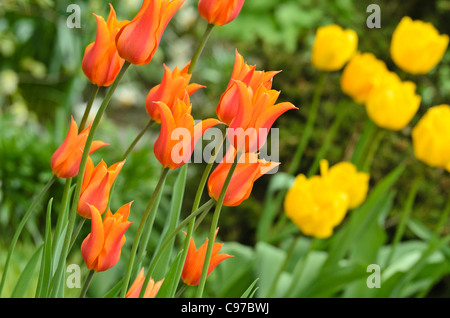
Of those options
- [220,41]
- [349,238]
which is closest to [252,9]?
[220,41]

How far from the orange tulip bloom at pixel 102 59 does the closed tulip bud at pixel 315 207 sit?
0.70 meters

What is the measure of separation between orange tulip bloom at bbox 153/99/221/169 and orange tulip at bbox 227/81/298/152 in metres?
0.03

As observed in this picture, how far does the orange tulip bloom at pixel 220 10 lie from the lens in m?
0.53

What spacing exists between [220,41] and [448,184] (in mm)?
2204

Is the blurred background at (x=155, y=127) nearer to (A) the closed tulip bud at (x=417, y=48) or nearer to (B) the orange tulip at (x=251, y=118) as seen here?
(A) the closed tulip bud at (x=417, y=48)

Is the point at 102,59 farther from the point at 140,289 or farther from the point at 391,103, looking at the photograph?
the point at 391,103

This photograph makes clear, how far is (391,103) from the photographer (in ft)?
4.37

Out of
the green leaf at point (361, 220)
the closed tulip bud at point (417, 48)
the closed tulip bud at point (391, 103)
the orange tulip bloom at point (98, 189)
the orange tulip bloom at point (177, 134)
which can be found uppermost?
the orange tulip bloom at point (177, 134)

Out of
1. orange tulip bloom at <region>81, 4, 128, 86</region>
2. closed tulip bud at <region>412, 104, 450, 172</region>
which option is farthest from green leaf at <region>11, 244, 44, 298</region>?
closed tulip bud at <region>412, 104, 450, 172</region>

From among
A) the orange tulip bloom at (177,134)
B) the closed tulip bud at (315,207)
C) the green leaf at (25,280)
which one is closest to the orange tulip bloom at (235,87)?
the orange tulip bloom at (177,134)

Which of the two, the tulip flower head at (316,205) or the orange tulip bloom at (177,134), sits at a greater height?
the orange tulip bloom at (177,134)

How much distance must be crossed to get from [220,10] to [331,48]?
0.96m

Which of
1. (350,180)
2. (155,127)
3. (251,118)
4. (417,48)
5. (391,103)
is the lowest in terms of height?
(155,127)

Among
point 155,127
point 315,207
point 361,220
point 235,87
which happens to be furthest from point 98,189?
point 155,127
